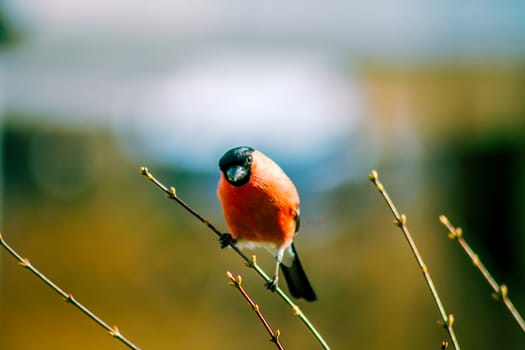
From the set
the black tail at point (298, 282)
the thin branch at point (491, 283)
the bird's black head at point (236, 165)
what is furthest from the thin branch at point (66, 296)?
the black tail at point (298, 282)

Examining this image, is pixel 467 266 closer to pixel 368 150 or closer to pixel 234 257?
pixel 368 150

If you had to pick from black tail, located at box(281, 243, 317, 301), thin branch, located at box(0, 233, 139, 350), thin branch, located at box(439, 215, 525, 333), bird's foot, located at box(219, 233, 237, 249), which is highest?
bird's foot, located at box(219, 233, 237, 249)

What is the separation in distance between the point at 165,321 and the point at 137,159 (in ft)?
4.80

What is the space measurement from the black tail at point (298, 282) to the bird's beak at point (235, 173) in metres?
0.42

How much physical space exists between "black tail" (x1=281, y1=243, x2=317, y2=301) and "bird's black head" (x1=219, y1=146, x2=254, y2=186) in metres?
0.41

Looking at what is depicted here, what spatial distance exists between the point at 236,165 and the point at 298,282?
58 centimetres

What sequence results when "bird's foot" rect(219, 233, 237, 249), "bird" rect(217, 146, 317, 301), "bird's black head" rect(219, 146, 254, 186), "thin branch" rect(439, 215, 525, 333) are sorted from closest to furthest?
"thin branch" rect(439, 215, 525, 333)
"bird's black head" rect(219, 146, 254, 186)
"bird" rect(217, 146, 317, 301)
"bird's foot" rect(219, 233, 237, 249)

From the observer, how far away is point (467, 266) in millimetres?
5797

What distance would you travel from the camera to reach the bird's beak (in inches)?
60.2

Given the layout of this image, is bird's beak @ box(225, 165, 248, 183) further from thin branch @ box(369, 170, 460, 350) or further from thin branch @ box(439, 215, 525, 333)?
thin branch @ box(439, 215, 525, 333)

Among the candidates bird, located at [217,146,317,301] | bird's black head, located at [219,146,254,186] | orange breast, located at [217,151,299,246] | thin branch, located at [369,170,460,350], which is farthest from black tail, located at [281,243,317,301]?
thin branch, located at [369,170,460,350]

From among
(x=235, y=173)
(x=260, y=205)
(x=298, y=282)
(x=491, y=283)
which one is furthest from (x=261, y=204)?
(x=491, y=283)

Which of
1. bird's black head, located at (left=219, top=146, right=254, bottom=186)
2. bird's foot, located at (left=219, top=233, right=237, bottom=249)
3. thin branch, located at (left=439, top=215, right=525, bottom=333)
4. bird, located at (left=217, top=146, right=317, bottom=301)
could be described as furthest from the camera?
bird's foot, located at (left=219, top=233, right=237, bottom=249)

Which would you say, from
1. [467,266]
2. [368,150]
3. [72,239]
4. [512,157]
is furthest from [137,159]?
[512,157]
